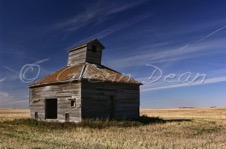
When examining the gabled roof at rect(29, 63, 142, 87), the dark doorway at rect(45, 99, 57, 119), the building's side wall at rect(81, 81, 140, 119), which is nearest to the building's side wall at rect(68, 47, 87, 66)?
the gabled roof at rect(29, 63, 142, 87)

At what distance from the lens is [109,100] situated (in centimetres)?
2814

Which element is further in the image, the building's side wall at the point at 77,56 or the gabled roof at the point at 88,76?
the building's side wall at the point at 77,56

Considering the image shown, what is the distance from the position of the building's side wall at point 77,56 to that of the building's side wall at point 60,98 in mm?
4546

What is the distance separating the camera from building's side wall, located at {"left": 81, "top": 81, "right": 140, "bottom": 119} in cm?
2632

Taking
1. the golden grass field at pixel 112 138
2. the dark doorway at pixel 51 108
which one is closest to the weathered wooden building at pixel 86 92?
the dark doorway at pixel 51 108

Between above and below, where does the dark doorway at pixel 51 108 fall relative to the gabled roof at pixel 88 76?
below

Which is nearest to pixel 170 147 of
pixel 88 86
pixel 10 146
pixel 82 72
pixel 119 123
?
pixel 10 146

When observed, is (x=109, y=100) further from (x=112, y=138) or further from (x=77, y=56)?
(x=112, y=138)

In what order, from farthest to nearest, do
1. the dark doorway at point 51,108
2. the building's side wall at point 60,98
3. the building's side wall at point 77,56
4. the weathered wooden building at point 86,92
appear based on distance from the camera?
the dark doorway at point 51,108 → the building's side wall at point 77,56 → the weathered wooden building at point 86,92 → the building's side wall at point 60,98

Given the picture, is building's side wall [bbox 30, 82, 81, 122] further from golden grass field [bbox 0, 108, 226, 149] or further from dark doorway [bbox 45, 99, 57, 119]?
golden grass field [bbox 0, 108, 226, 149]

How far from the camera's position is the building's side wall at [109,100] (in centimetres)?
2632

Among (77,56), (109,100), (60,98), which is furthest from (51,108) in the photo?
(109,100)

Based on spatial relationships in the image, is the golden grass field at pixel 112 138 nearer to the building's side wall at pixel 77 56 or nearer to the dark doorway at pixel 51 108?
the dark doorway at pixel 51 108

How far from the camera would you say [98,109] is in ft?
88.7
